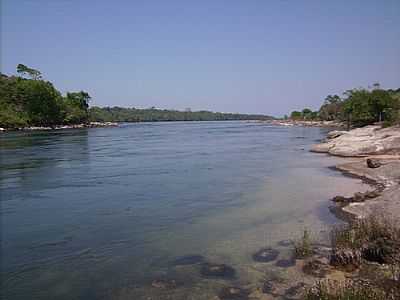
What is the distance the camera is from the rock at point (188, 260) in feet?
32.3

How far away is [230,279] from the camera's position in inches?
344

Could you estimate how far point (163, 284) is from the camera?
28.3 feet

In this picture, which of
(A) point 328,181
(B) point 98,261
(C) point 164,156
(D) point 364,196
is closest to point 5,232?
(B) point 98,261

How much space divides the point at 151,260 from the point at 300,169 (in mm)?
18167

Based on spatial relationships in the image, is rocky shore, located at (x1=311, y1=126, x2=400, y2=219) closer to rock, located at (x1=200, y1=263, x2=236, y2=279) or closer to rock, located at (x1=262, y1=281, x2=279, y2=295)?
rock, located at (x1=262, y1=281, x2=279, y2=295)

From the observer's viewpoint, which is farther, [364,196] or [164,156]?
[164,156]

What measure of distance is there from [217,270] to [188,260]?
1.05 m

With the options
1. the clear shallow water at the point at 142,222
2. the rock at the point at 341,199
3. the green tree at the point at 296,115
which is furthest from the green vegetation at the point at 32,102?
the green tree at the point at 296,115

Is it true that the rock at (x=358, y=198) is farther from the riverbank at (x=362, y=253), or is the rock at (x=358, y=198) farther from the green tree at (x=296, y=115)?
the green tree at (x=296, y=115)

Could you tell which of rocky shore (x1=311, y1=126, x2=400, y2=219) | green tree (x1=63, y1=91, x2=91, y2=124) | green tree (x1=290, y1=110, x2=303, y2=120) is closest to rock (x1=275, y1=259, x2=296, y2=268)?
rocky shore (x1=311, y1=126, x2=400, y2=219)

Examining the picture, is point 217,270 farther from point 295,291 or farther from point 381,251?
point 381,251

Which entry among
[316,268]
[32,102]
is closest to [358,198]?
[316,268]

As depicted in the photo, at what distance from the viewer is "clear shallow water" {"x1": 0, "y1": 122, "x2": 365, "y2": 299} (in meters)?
8.95

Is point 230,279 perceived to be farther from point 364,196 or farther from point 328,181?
point 328,181
